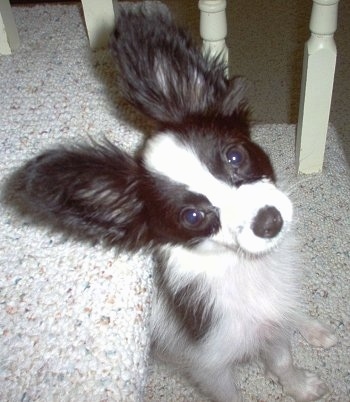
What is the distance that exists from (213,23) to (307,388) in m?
1.14

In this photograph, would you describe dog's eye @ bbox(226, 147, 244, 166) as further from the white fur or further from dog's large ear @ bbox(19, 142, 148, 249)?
dog's large ear @ bbox(19, 142, 148, 249)

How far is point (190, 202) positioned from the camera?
3.72 feet

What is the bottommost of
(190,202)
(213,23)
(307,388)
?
(307,388)

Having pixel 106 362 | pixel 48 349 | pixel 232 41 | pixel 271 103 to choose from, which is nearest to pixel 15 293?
pixel 48 349

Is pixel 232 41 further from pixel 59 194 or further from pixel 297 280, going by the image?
pixel 59 194

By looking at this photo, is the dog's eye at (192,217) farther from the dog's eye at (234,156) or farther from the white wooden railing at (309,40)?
the white wooden railing at (309,40)

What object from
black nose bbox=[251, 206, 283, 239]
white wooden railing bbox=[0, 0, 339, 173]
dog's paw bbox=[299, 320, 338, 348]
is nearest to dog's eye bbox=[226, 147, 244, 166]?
black nose bbox=[251, 206, 283, 239]

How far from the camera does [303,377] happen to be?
1.61m

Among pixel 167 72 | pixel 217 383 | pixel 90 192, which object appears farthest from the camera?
pixel 217 383

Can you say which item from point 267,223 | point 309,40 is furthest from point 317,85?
point 267,223

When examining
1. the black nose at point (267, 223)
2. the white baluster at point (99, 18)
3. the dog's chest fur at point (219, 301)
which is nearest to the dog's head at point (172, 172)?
the black nose at point (267, 223)

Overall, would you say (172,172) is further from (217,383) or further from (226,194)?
(217,383)

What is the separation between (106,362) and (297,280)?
2.30ft

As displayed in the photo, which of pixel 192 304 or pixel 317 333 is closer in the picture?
pixel 192 304
